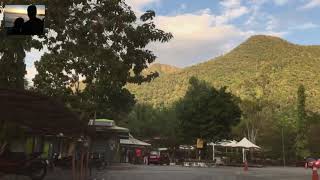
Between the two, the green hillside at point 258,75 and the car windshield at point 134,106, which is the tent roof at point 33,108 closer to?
the car windshield at point 134,106

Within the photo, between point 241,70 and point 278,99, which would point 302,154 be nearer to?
point 278,99

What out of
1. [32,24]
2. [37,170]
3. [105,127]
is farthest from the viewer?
[105,127]

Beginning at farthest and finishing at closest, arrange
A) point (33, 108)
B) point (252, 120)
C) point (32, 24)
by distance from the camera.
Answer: point (252, 120) < point (33, 108) < point (32, 24)

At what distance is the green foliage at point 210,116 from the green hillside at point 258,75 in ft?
101

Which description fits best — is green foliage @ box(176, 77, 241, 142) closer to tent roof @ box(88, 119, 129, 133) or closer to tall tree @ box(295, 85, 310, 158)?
tall tree @ box(295, 85, 310, 158)

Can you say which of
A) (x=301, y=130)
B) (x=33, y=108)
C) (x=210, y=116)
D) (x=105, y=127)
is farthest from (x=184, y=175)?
(x=301, y=130)

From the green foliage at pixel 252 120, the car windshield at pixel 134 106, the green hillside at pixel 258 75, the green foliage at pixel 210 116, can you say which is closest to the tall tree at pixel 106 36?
the car windshield at pixel 134 106

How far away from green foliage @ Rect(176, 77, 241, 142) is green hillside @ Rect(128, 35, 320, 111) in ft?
101

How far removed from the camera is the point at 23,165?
20000mm

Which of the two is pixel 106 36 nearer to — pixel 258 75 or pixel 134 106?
pixel 134 106

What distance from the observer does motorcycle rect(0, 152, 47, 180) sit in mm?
19203

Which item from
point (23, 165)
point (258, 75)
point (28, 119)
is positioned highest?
point (258, 75)

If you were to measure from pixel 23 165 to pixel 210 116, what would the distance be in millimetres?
46977
